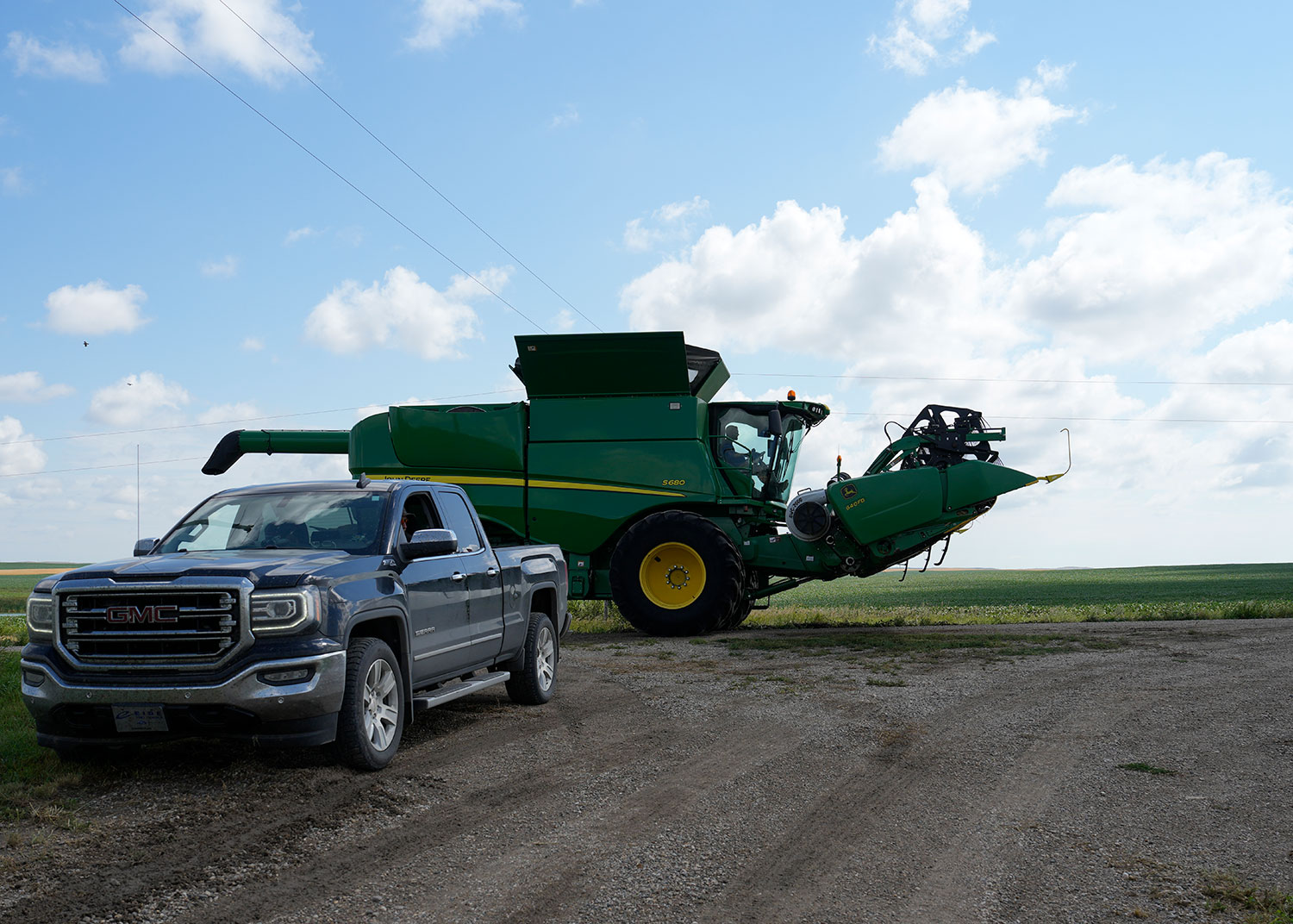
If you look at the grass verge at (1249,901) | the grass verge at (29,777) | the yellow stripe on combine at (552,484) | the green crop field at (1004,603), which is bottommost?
the grass verge at (1249,901)

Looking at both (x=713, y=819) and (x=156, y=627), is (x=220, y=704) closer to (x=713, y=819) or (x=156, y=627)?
(x=156, y=627)

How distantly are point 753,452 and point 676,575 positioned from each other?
2.29 metres

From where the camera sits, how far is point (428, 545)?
23.2ft

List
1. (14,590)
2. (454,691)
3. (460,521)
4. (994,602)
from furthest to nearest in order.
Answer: (14,590) < (994,602) < (460,521) < (454,691)

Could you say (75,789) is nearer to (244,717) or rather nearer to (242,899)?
(244,717)

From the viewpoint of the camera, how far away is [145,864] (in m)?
4.94

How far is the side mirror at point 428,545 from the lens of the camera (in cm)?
705

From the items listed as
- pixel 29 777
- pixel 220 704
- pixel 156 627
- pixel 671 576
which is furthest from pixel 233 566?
pixel 671 576

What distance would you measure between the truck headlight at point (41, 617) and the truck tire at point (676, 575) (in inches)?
393

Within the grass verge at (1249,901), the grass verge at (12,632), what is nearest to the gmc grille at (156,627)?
the grass verge at (1249,901)

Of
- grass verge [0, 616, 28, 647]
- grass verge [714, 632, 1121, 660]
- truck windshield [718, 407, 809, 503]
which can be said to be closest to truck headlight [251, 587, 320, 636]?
grass verge [714, 632, 1121, 660]

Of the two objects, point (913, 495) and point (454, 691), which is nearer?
point (454, 691)

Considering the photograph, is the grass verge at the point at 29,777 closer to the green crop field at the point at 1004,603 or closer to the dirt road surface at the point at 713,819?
the dirt road surface at the point at 713,819

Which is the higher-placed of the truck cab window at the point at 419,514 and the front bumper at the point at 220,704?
the truck cab window at the point at 419,514
